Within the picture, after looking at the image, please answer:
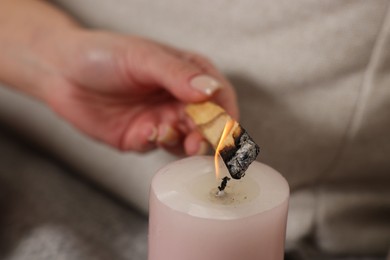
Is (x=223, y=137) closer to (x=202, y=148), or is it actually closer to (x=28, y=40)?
(x=202, y=148)

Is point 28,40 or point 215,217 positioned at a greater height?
point 215,217

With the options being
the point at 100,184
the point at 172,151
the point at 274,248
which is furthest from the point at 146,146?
the point at 274,248

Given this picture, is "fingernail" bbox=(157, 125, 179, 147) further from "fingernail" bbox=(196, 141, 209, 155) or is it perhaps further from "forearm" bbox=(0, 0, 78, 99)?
"forearm" bbox=(0, 0, 78, 99)

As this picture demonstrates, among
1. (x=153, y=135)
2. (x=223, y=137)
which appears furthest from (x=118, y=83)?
(x=223, y=137)

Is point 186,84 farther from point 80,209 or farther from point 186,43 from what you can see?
point 80,209

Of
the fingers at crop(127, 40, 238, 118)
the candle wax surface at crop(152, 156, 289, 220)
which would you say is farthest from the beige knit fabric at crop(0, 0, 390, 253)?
the candle wax surface at crop(152, 156, 289, 220)

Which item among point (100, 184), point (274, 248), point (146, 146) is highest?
point (274, 248)

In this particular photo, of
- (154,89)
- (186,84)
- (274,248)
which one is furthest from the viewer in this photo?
(154,89)
